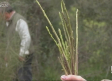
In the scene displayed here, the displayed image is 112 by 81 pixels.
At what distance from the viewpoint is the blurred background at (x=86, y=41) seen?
8523 mm

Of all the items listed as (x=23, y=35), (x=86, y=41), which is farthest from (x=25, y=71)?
(x=86, y=41)

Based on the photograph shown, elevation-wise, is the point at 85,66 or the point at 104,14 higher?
the point at 104,14

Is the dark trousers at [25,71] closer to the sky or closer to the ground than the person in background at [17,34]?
closer to the ground

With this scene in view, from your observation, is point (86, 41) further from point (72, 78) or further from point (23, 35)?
point (72, 78)

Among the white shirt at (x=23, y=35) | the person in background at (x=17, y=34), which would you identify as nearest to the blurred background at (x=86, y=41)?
the person in background at (x=17, y=34)

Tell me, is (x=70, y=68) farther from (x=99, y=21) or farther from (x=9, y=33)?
(x=99, y=21)

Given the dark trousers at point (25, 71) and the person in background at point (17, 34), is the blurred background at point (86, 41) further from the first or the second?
the person in background at point (17, 34)

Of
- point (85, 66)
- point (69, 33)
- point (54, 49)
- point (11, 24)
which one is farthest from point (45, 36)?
point (69, 33)

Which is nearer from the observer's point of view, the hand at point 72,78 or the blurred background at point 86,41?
the hand at point 72,78

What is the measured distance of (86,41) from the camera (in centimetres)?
905

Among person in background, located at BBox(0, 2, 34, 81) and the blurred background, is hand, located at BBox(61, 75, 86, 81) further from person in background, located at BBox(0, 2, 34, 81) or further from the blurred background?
the blurred background

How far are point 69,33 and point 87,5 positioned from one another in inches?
236

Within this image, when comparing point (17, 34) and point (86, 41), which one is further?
point (86, 41)

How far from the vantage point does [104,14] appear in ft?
28.7
